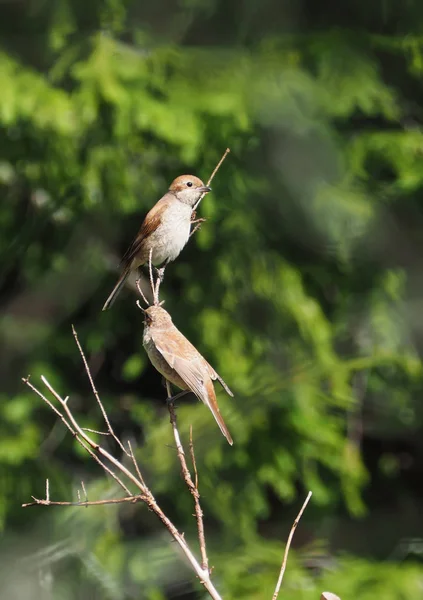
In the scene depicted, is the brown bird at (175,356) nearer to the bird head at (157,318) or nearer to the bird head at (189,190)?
the bird head at (157,318)

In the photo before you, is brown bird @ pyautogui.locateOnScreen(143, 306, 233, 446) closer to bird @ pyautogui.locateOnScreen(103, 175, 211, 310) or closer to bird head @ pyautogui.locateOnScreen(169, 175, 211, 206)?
bird @ pyautogui.locateOnScreen(103, 175, 211, 310)

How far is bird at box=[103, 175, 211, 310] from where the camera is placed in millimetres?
2635

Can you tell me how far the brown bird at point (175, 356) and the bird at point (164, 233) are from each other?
3.04ft

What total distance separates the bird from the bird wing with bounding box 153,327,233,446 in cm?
94

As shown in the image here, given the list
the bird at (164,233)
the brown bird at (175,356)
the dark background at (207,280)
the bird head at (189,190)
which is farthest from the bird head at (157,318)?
the dark background at (207,280)

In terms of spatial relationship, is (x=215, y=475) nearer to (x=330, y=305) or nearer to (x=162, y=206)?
(x=330, y=305)

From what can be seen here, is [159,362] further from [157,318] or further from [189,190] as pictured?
[189,190]

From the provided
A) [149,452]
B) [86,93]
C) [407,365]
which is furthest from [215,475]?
[86,93]

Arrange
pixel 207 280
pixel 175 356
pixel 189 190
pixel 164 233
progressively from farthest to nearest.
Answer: pixel 207 280 → pixel 189 190 → pixel 164 233 → pixel 175 356

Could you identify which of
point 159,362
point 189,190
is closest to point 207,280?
point 189,190

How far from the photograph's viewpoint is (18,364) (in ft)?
12.2

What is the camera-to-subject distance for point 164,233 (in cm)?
Answer: 265

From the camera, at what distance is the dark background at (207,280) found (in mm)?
3482

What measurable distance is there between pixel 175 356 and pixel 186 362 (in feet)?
0.09
